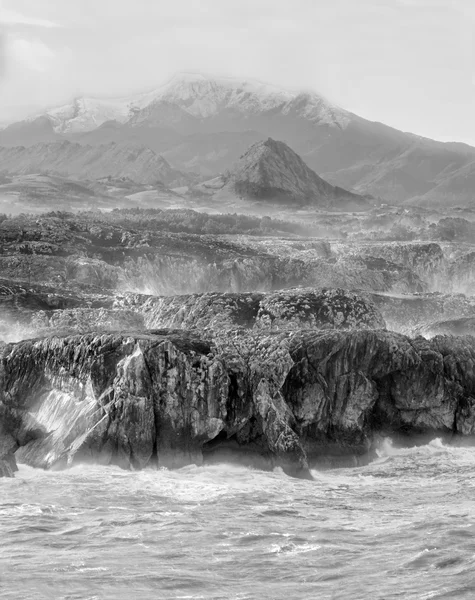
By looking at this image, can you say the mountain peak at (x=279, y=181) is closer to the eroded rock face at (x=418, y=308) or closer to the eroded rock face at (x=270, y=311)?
the eroded rock face at (x=418, y=308)

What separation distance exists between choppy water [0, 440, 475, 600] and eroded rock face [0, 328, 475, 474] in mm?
862

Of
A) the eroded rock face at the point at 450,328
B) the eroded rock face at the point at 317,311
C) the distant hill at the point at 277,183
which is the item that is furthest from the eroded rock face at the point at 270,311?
the distant hill at the point at 277,183

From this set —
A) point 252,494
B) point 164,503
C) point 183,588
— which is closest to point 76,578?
point 183,588

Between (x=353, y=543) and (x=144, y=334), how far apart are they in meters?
11.0

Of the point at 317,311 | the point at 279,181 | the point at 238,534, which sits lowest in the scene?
the point at 238,534

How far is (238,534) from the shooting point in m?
23.0

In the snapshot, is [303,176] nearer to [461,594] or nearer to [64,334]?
[64,334]

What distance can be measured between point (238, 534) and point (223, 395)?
270 inches

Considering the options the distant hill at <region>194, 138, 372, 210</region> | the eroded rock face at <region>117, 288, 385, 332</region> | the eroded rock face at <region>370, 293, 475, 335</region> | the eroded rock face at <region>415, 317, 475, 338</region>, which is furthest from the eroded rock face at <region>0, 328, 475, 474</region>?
the distant hill at <region>194, 138, 372, 210</region>

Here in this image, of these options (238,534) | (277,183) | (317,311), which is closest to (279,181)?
(277,183)

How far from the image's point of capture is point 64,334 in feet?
106

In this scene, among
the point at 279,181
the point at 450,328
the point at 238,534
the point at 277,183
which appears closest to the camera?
the point at 238,534

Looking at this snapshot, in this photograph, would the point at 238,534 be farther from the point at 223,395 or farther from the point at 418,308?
the point at 418,308

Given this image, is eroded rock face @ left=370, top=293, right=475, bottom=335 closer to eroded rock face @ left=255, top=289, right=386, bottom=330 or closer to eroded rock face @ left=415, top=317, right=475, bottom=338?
eroded rock face @ left=415, top=317, right=475, bottom=338
